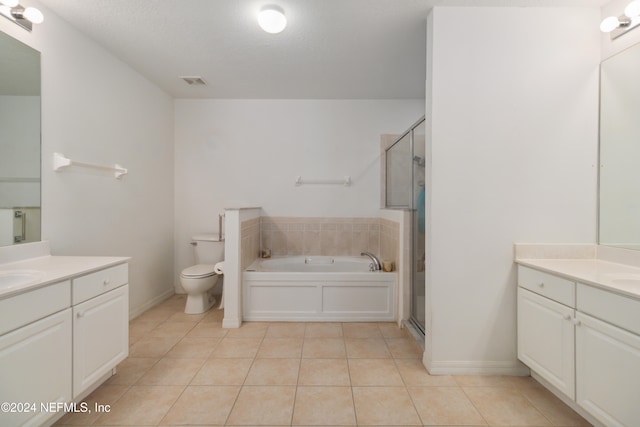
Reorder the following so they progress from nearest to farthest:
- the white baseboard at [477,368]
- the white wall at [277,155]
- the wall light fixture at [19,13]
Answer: the wall light fixture at [19,13]
the white baseboard at [477,368]
the white wall at [277,155]

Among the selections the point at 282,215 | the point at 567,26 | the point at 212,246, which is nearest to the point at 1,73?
the point at 212,246

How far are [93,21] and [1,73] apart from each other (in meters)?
0.73

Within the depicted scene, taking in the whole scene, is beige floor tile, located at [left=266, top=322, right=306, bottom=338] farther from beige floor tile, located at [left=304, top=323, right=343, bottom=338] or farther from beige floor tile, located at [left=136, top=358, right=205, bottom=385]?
beige floor tile, located at [left=136, top=358, right=205, bottom=385]

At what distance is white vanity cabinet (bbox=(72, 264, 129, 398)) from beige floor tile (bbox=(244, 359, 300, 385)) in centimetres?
82

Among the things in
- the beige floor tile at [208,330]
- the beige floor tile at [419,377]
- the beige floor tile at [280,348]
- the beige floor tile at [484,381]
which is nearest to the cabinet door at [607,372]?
the beige floor tile at [484,381]

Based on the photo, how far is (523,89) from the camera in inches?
75.0

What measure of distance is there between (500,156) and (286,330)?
7.24ft

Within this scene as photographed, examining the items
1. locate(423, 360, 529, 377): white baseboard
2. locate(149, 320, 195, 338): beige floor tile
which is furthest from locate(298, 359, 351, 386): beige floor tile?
locate(149, 320, 195, 338): beige floor tile

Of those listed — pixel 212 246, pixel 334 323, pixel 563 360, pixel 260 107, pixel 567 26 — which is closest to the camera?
pixel 563 360

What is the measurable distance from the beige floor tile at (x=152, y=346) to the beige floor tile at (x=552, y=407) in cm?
249

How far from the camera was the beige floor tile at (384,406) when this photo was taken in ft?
4.92

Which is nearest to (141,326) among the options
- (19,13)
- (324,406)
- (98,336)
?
(98,336)

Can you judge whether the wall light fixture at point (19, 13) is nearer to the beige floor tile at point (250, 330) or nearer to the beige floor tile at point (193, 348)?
the beige floor tile at point (193, 348)

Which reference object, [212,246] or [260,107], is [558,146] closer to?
[260,107]
